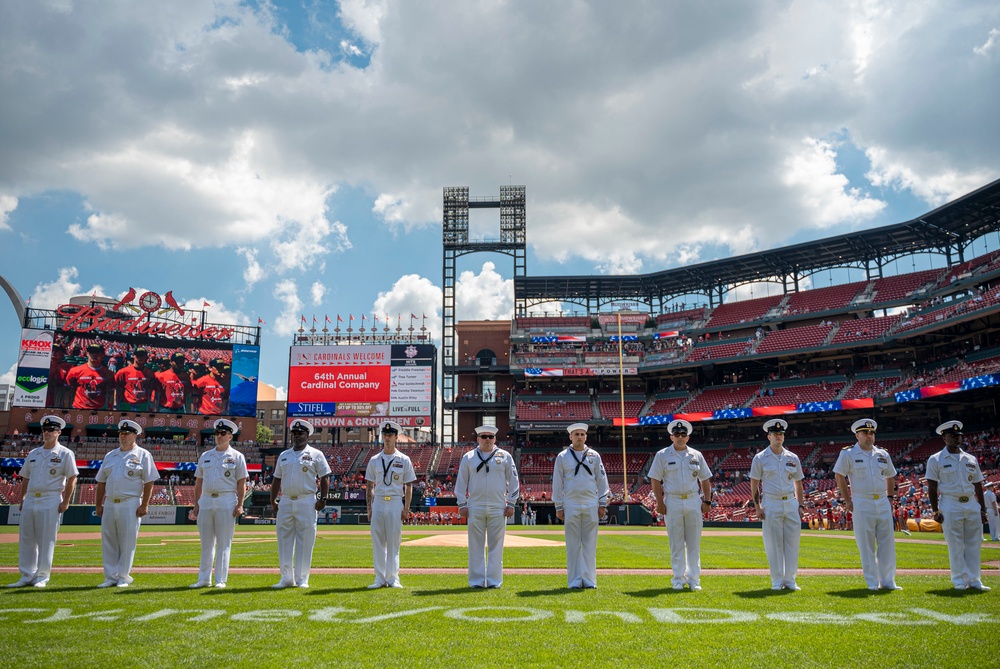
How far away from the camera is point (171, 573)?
11836mm

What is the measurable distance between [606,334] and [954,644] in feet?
192

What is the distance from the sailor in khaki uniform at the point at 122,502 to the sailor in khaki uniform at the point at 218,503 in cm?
74

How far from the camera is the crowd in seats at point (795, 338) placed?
51875mm

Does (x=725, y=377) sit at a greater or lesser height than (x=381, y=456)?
greater

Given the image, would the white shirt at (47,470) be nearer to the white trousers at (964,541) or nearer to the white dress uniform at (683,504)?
the white dress uniform at (683,504)

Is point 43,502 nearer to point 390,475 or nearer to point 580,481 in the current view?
point 390,475

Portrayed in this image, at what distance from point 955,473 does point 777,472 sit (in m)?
2.34

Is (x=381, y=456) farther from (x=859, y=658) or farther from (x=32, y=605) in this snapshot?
(x=859, y=658)

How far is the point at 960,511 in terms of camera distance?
31.4 feet

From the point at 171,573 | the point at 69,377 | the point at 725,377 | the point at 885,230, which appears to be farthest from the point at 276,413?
the point at 171,573

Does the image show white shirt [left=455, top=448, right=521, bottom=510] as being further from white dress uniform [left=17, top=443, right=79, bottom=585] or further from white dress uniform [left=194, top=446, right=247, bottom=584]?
white dress uniform [left=17, top=443, right=79, bottom=585]

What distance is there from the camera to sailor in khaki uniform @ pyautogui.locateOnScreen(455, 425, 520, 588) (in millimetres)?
9680

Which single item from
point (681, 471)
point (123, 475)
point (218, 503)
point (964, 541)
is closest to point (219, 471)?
point (218, 503)

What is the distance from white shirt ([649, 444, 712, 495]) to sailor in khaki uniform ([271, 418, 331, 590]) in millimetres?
4535
